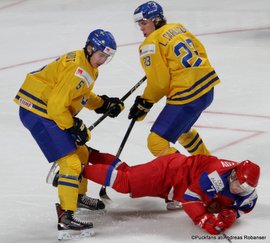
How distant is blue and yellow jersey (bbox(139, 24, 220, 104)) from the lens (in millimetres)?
4375

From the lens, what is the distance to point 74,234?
12.9 ft

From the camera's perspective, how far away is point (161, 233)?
3.96 m

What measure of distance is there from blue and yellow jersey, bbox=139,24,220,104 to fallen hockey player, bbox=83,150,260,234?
0.44m

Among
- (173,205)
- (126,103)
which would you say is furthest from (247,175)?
(126,103)

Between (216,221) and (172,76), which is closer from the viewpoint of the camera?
(216,221)

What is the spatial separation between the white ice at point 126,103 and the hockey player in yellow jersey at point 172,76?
0.41m

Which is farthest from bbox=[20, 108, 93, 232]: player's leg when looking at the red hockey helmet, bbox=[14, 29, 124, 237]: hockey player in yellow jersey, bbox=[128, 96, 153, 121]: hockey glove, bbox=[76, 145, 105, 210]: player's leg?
the red hockey helmet

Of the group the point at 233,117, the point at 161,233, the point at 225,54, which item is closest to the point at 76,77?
the point at 161,233

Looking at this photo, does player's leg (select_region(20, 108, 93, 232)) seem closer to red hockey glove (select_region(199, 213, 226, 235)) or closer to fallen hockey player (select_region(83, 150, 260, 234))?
fallen hockey player (select_region(83, 150, 260, 234))

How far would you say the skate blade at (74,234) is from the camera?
393 centimetres

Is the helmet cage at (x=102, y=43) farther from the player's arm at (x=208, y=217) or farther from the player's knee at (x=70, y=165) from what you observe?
the player's arm at (x=208, y=217)

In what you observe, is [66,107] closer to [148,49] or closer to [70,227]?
A: [70,227]

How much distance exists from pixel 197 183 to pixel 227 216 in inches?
8.8

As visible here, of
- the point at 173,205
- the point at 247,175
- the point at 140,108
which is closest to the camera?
the point at 247,175
